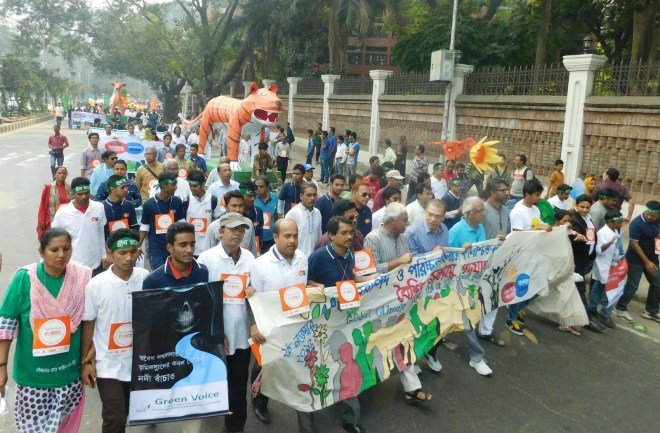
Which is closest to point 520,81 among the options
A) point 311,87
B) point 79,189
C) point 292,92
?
point 79,189

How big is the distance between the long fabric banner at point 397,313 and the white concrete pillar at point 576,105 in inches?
284

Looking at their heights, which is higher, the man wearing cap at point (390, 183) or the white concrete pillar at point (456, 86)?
the white concrete pillar at point (456, 86)

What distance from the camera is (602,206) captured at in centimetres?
786

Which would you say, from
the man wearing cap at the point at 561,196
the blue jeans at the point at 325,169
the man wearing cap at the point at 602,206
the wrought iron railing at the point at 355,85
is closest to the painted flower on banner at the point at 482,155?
the man wearing cap at the point at 561,196

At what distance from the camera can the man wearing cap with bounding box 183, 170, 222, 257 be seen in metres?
7.14

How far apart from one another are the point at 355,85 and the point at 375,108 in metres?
2.42

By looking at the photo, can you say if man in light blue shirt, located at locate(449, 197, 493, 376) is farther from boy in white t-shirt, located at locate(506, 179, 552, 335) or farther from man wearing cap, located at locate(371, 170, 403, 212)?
man wearing cap, located at locate(371, 170, 403, 212)

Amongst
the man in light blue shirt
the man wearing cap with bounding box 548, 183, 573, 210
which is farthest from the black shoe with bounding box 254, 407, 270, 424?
the man wearing cap with bounding box 548, 183, 573, 210

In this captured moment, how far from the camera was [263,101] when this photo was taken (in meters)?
15.3

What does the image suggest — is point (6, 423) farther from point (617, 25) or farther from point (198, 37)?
point (198, 37)

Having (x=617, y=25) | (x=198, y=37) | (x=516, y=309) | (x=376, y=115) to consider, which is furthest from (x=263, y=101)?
(x=198, y=37)

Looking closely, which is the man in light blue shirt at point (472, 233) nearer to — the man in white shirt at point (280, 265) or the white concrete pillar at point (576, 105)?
the man in white shirt at point (280, 265)

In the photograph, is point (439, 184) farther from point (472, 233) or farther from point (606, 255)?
point (472, 233)

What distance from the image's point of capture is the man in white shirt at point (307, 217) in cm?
676
